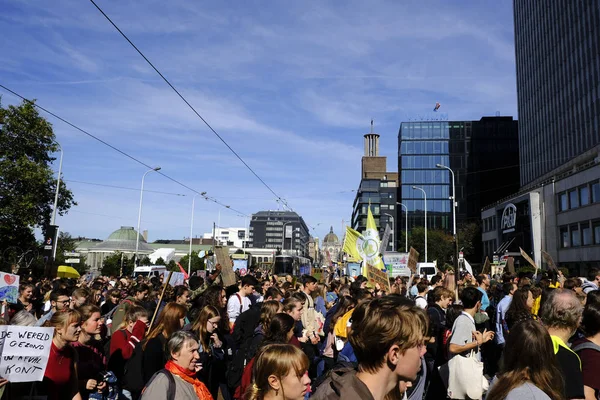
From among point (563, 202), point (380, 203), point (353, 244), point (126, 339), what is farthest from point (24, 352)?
point (380, 203)

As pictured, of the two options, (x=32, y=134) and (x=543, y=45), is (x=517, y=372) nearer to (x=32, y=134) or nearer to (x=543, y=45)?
(x=32, y=134)

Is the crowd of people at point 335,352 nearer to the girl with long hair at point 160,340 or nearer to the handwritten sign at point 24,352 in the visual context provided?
the girl with long hair at point 160,340

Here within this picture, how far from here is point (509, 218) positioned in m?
55.3

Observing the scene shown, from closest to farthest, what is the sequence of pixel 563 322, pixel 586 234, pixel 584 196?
pixel 563 322 < pixel 584 196 < pixel 586 234

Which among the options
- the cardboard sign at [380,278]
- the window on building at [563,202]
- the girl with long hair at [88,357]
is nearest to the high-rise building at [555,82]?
the window on building at [563,202]

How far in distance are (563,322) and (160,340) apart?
397 cm

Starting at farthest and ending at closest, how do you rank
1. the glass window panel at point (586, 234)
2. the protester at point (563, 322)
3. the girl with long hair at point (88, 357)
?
the glass window panel at point (586, 234)
the girl with long hair at point (88, 357)
the protester at point (563, 322)

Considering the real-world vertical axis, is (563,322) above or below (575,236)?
below

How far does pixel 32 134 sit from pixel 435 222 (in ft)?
234

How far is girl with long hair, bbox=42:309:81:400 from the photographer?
4352 millimetres

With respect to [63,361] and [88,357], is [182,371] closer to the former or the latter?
[63,361]

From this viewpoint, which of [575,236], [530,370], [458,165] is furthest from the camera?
[458,165]

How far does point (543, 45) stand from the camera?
60531mm

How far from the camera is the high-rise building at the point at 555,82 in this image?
47.7m
